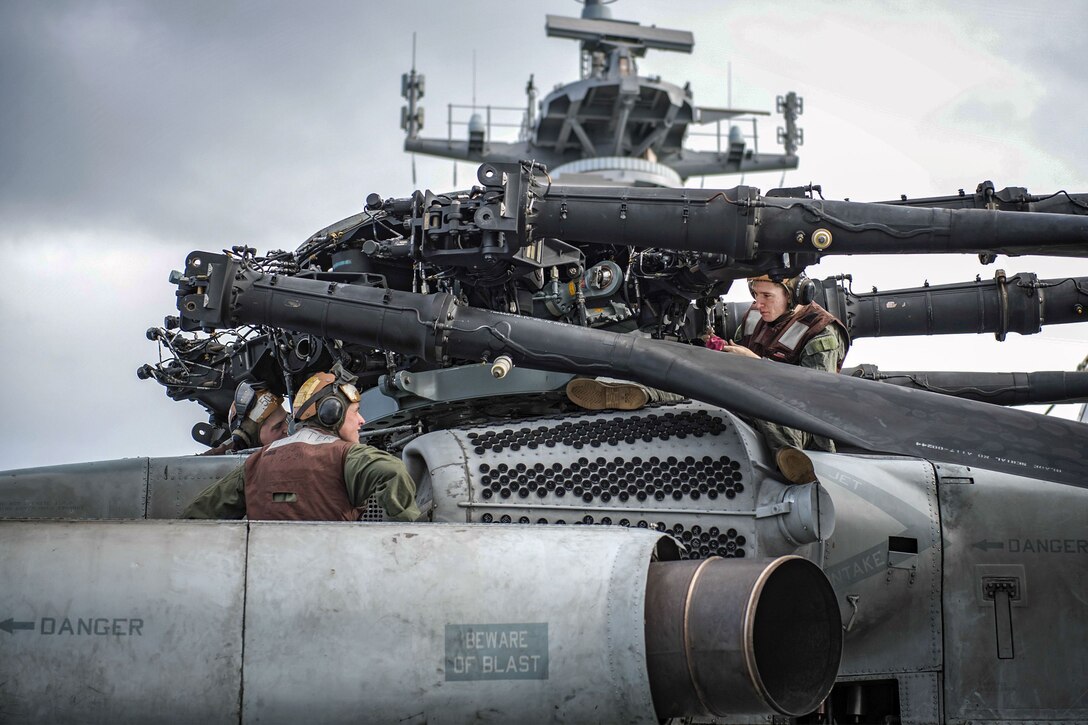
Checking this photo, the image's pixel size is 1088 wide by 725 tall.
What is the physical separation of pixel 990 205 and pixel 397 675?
478 cm

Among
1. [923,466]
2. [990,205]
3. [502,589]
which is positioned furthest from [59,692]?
[990,205]

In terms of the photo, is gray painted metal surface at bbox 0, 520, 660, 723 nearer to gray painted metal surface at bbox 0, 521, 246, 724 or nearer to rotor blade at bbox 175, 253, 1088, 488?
gray painted metal surface at bbox 0, 521, 246, 724

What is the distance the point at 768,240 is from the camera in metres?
7.32

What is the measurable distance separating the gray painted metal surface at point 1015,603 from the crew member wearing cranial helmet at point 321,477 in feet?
11.4

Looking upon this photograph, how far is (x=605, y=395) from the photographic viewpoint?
817cm

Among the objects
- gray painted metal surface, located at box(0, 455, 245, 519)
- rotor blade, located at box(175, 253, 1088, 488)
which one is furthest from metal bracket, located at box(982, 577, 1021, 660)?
gray painted metal surface, located at box(0, 455, 245, 519)

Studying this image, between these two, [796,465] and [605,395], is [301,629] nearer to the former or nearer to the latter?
[605,395]

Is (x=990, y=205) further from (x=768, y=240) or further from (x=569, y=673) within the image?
(x=569, y=673)

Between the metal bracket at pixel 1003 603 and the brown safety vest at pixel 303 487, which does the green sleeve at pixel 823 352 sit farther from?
the brown safety vest at pixel 303 487

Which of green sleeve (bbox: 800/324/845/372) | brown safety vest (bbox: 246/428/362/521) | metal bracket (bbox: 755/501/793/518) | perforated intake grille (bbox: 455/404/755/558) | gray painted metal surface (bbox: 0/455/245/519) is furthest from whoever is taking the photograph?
gray painted metal surface (bbox: 0/455/245/519)

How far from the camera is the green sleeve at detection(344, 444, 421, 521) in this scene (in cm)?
658

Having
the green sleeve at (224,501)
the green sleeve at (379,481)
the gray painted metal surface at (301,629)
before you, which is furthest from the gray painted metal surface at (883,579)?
the green sleeve at (224,501)

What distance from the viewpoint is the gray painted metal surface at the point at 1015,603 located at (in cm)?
744

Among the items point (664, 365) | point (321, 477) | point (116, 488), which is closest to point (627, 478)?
point (664, 365)
